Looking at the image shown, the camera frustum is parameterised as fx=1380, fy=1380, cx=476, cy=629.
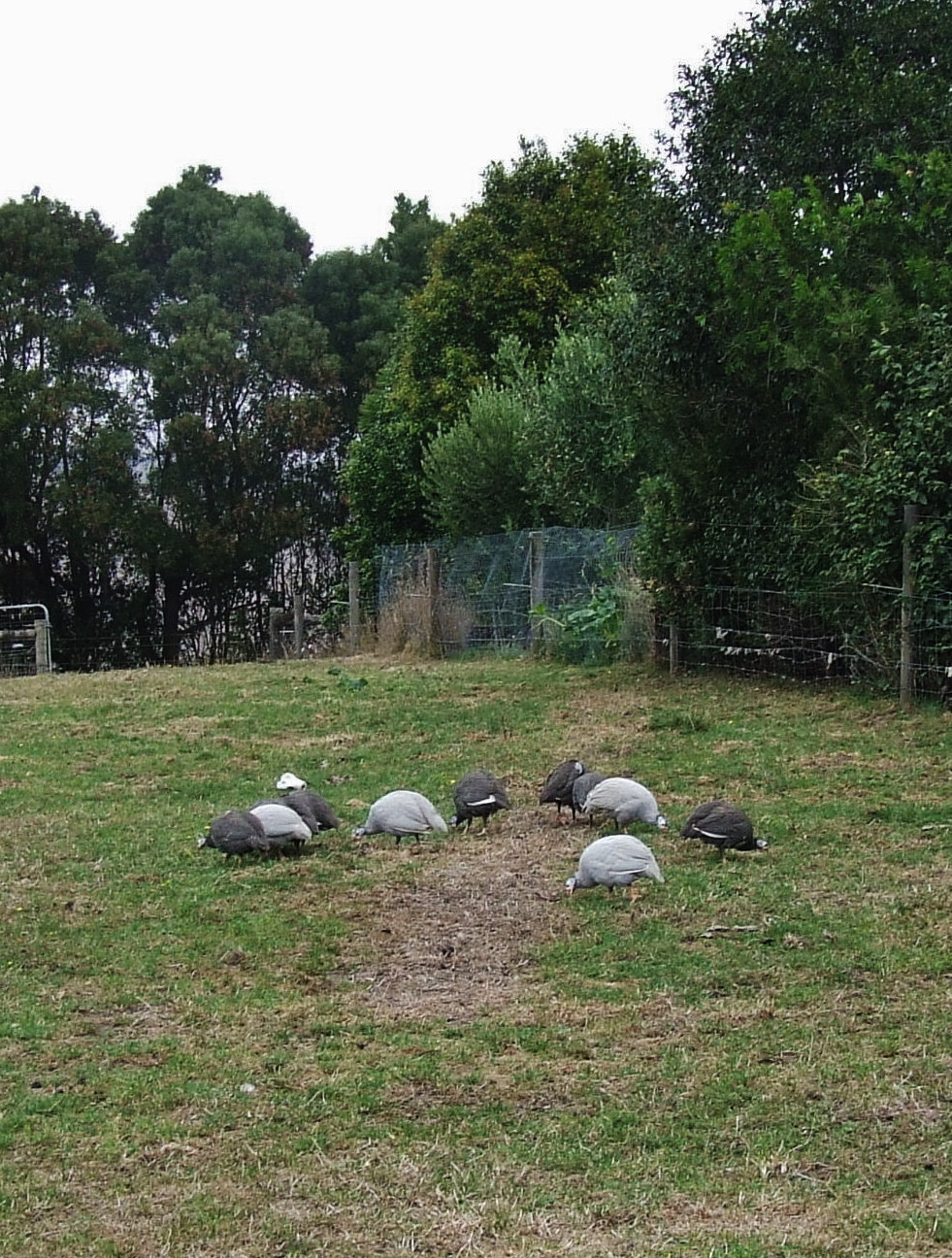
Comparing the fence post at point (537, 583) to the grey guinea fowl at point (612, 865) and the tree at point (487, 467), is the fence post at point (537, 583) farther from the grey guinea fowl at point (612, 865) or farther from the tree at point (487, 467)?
the grey guinea fowl at point (612, 865)

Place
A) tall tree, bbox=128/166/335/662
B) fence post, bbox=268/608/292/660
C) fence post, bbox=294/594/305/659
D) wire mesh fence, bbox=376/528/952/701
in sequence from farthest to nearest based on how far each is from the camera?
tall tree, bbox=128/166/335/662 → fence post, bbox=268/608/292/660 → fence post, bbox=294/594/305/659 → wire mesh fence, bbox=376/528/952/701

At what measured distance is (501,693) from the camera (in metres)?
11.8

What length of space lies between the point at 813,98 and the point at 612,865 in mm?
8665

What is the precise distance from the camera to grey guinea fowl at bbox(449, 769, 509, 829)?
22.6 feet

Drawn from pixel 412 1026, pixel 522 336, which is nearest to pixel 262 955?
pixel 412 1026

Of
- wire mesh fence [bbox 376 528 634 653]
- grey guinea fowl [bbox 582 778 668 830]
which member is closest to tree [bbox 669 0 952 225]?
wire mesh fence [bbox 376 528 634 653]

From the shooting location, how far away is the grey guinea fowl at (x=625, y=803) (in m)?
6.61

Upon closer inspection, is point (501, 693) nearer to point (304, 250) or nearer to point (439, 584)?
point (439, 584)

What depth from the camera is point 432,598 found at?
16031mm

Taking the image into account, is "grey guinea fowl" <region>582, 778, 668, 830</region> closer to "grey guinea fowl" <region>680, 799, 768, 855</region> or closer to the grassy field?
the grassy field

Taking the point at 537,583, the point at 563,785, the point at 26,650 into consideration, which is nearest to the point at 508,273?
the point at 537,583

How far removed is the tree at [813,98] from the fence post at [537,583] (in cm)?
393

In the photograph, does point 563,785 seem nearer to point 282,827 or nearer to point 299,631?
point 282,827

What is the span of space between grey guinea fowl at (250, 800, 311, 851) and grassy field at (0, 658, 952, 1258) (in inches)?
5.8
